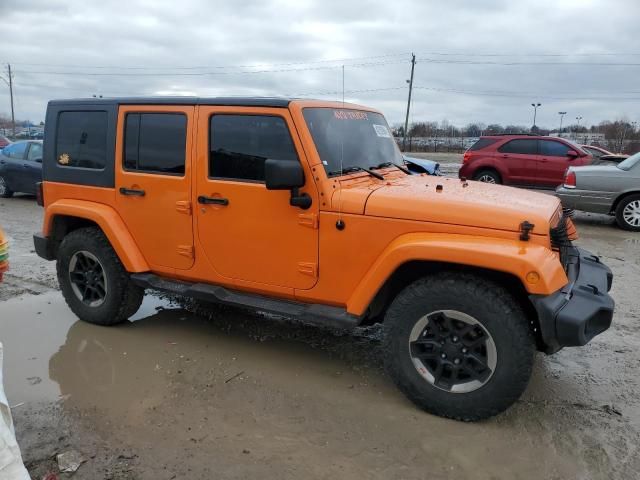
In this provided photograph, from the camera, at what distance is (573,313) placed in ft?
9.75

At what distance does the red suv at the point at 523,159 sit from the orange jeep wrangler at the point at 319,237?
9093 mm

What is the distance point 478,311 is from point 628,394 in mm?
1441

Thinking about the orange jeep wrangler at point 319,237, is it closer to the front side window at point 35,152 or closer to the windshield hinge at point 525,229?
the windshield hinge at point 525,229

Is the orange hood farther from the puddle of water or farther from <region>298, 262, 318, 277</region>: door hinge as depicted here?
the puddle of water

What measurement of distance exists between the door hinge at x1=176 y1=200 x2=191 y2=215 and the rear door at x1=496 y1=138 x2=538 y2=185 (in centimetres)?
1042

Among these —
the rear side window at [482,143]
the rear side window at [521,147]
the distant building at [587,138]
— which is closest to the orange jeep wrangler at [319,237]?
the rear side window at [521,147]

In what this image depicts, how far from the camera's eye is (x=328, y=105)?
4.06 meters

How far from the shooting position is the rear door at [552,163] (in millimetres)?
12430

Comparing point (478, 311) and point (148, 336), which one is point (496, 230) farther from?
point (148, 336)

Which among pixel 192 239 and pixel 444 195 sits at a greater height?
pixel 444 195

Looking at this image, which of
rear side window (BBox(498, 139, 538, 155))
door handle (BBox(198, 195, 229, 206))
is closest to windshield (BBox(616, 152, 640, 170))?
rear side window (BBox(498, 139, 538, 155))

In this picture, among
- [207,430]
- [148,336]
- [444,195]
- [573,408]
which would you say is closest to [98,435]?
[207,430]

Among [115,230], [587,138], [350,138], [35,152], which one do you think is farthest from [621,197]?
[587,138]

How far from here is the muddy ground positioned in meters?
2.92
